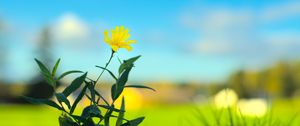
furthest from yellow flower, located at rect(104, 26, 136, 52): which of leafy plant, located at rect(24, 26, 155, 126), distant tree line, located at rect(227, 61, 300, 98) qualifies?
distant tree line, located at rect(227, 61, 300, 98)

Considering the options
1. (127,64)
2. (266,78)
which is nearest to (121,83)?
(127,64)

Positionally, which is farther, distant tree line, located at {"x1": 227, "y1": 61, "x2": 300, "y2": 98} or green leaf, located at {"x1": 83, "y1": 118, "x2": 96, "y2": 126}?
distant tree line, located at {"x1": 227, "y1": 61, "x2": 300, "y2": 98}

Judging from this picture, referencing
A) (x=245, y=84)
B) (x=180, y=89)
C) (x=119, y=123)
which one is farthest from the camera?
(x=180, y=89)

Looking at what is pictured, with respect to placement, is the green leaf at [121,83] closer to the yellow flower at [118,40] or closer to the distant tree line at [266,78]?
the yellow flower at [118,40]

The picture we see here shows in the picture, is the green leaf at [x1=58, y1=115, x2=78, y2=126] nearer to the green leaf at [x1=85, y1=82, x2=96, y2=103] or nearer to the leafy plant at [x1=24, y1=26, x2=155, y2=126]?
the leafy plant at [x1=24, y1=26, x2=155, y2=126]

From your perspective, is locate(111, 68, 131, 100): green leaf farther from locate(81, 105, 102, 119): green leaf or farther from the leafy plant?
locate(81, 105, 102, 119): green leaf

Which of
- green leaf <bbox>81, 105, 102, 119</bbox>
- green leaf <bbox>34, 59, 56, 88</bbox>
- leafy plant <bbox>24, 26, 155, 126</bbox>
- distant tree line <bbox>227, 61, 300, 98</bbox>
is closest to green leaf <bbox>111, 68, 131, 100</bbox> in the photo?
leafy plant <bbox>24, 26, 155, 126</bbox>

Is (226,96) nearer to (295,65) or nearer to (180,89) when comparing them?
(295,65)

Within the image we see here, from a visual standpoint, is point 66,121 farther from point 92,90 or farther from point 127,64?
point 127,64

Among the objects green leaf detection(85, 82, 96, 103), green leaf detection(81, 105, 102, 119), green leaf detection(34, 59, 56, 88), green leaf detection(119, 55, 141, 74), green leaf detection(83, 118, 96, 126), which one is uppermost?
green leaf detection(119, 55, 141, 74)

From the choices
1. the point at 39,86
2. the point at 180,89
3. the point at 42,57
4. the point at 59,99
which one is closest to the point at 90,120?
the point at 59,99

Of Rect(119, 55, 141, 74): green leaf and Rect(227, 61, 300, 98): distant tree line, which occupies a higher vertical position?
Rect(227, 61, 300, 98): distant tree line
